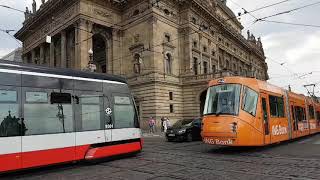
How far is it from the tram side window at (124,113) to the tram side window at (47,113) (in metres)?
1.87

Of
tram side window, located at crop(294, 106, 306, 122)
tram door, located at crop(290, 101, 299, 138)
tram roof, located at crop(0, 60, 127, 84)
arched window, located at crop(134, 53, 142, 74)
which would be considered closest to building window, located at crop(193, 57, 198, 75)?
arched window, located at crop(134, 53, 142, 74)

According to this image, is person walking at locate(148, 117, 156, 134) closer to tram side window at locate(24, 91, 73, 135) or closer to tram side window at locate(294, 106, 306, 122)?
tram side window at locate(294, 106, 306, 122)


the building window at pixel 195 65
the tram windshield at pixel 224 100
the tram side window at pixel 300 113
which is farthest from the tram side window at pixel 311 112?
the building window at pixel 195 65

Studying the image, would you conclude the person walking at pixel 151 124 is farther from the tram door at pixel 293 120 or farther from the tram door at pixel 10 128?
the tram door at pixel 10 128

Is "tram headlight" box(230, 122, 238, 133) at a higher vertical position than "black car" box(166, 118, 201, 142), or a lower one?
higher

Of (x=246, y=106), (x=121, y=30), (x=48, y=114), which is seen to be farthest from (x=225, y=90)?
(x=121, y=30)

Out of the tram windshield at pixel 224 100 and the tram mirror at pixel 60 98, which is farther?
the tram windshield at pixel 224 100

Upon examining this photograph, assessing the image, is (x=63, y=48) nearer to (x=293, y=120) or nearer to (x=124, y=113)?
(x=293, y=120)

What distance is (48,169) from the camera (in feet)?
32.6

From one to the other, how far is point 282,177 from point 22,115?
21.7ft

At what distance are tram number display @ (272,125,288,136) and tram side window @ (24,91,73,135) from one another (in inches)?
330

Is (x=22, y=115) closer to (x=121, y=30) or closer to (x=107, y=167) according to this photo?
(x=107, y=167)

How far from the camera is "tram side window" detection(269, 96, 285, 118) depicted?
1428 centimetres

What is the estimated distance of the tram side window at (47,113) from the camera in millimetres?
9086
